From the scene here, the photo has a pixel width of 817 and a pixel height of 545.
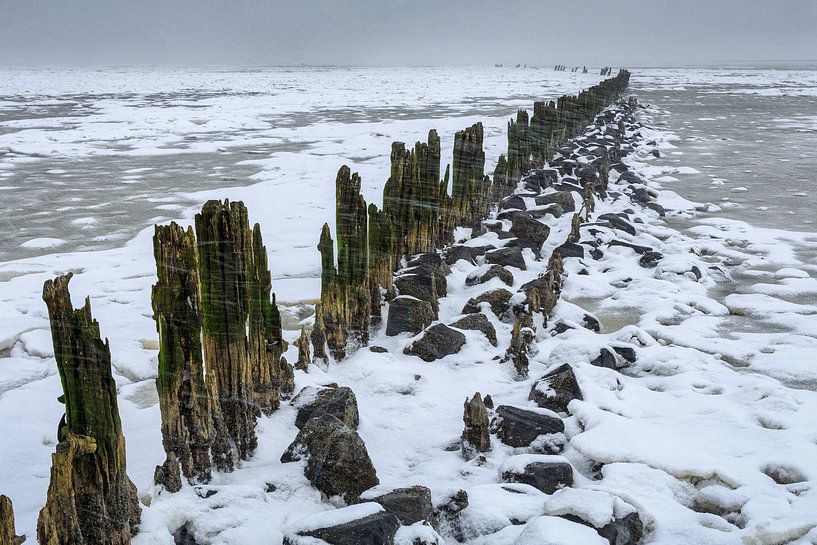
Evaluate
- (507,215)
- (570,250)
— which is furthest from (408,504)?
(507,215)

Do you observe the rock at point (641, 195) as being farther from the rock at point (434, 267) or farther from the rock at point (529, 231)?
the rock at point (434, 267)

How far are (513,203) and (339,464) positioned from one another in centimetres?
746

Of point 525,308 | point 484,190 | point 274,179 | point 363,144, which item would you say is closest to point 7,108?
point 363,144

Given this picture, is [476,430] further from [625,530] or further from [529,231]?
[529,231]

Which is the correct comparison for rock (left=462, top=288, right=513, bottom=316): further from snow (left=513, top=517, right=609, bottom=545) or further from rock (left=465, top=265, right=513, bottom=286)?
snow (left=513, top=517, right=609, bottom=545)

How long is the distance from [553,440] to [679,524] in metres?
0.93

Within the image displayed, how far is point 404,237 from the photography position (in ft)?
22.6

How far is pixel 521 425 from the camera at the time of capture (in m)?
3.94

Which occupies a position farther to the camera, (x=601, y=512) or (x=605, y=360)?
(x=605, y=360)

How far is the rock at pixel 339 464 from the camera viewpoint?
3.28 m

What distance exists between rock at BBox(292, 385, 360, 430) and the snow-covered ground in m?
0.10

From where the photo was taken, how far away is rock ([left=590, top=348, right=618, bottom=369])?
495 cm

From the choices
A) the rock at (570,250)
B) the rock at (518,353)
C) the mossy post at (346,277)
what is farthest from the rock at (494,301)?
the rock at (570,250)

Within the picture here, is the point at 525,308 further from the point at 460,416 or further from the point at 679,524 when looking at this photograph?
the point at 679,524
